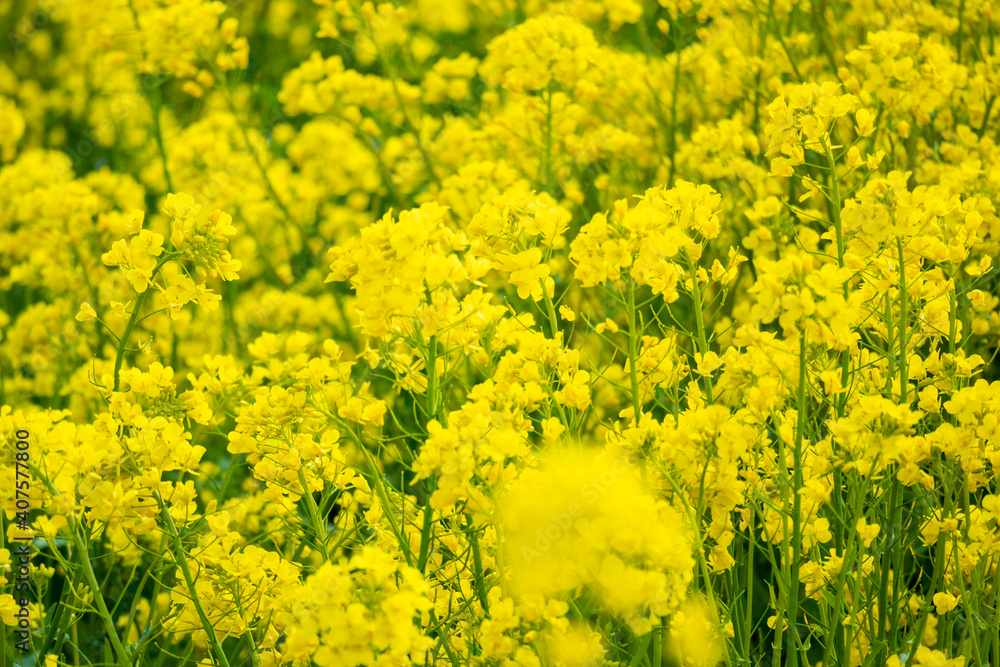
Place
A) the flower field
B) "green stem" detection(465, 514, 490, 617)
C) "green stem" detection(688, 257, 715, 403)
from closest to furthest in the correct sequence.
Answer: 1. the flower field
2. "green stem" detection(465, 514, 490, 617)
3. "green stem" detection(688, 257, 715, 403)

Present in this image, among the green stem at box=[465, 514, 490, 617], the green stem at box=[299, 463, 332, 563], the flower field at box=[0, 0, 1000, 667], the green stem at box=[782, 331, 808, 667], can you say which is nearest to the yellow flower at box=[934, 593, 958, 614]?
the flower field at box=[0, 0, 1000, 667]

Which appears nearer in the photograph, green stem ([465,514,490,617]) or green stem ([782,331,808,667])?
green stem ([782,331,808,667])

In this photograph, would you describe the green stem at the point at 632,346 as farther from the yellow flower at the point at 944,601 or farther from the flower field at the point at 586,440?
the yellow flower at the point at 944,601

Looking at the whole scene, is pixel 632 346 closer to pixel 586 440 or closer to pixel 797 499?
pixel 797 499

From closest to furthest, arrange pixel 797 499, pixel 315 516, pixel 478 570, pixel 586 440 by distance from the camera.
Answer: pixel 797 499, pixel 478 570, pixel 315 516, pixel 586 440

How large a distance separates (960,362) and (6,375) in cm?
321

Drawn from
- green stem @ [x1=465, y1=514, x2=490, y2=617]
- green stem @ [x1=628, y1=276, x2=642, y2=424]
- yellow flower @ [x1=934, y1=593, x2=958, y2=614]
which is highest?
green stem @ [x1=628, y1=276, x2=642, y2=424]

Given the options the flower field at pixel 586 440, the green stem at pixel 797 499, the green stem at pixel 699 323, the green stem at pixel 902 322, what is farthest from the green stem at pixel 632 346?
the green stem at pixel 902 322

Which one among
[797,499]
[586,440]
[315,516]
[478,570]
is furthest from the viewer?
[586,440]

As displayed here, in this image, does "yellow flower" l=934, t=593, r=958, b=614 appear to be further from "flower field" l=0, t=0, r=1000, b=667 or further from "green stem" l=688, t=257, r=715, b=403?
"green stem" l=688, t=257, r=715, b=403

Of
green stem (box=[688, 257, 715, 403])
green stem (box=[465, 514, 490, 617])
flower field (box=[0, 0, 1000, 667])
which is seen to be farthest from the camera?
green stem (box=[688, 257, 715, 403])

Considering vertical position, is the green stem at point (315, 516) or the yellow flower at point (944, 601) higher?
the green stem at point (315, 516)

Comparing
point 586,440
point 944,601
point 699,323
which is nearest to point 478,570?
point 699,323

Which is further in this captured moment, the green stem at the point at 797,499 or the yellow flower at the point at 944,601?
the yellow flower at the point at 944,601
